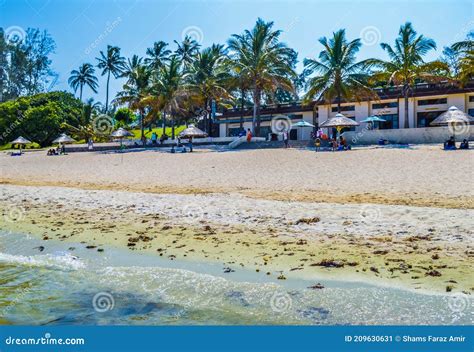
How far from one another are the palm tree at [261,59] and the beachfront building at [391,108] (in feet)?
17.1

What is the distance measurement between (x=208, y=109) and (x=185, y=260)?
39.3 metres

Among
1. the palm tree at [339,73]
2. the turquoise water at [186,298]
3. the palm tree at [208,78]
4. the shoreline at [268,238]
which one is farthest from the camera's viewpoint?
the palm tree at [208,78]

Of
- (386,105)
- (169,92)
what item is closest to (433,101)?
(386,105)

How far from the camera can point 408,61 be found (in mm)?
34281

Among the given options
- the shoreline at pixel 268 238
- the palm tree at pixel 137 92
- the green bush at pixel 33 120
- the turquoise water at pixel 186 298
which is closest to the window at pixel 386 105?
the palm tree at pixel 137 92

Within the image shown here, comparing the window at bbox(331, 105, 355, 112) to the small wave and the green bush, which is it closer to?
the green bush

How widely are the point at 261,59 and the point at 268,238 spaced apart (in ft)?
101

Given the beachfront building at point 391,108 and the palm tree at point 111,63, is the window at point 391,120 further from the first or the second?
the palm tree at point 111,63

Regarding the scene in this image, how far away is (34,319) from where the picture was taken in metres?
5.98

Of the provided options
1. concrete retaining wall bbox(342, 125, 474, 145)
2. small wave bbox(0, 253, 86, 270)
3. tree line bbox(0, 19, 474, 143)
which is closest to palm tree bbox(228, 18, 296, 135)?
tree line bbox(0, 19, 474, 143)

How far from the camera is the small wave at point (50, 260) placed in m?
8.33

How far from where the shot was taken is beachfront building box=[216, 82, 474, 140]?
37344 mm

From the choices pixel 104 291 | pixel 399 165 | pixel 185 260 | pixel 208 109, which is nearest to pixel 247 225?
pixel 185 260

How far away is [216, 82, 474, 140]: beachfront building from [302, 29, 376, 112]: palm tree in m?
3.02
